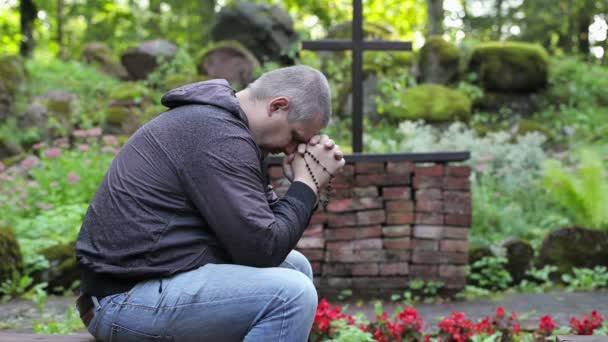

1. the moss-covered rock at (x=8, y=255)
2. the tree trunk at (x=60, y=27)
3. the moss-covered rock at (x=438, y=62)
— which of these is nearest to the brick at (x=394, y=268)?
the moss-covered rock at (x=8, y=255)

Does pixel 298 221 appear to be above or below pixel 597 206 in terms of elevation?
above

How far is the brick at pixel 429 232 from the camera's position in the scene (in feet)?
17.1

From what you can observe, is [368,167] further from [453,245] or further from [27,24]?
[27,24]

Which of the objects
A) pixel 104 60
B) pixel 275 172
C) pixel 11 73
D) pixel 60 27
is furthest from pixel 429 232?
pixel 60 27

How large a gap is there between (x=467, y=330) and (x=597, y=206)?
110 inches

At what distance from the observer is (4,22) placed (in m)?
18.2

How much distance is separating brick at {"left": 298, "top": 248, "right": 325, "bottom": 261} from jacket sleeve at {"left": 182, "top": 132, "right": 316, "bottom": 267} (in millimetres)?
2909

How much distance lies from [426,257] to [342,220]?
664 millimetres

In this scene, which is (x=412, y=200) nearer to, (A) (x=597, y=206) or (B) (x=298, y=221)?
(A) (x=597, y=206)

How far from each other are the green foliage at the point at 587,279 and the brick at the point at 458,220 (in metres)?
0.94

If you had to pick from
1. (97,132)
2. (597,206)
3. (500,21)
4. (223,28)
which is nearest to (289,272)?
(597,206)

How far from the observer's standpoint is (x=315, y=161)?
2.50 m

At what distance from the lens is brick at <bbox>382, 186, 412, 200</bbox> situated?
5.21 metres

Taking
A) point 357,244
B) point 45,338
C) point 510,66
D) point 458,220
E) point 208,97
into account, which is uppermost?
point 208,97
